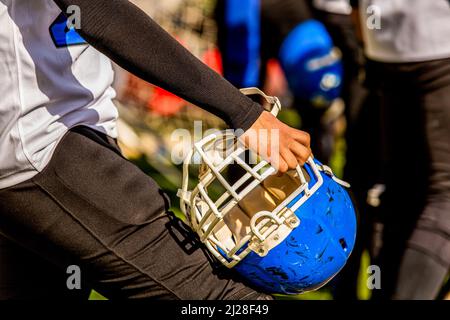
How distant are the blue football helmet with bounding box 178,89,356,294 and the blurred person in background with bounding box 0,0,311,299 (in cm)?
5

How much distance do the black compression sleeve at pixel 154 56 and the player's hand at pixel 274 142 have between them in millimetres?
19

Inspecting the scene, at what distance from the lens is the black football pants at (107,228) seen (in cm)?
159

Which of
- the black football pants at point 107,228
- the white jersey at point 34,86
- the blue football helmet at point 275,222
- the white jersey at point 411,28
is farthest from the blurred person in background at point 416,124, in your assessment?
the white jersey at point 34,86

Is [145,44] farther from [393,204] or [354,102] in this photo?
[354,102]

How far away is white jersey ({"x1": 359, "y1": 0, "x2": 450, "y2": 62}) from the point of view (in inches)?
88.2

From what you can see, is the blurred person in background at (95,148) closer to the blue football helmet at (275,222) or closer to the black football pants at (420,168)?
the blue football helmet at (275,222)

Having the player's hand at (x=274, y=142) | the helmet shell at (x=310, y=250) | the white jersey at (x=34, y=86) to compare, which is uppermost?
the white jersey at (x=34, y=86)

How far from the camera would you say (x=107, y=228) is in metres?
1.61

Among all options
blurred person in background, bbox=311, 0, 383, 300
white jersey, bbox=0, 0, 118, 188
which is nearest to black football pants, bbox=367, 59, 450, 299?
blurred person in background, bbox=311, 0, 383, 300

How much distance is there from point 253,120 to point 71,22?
0.38m

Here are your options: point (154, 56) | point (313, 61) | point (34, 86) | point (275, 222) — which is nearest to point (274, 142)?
point (275, 222)

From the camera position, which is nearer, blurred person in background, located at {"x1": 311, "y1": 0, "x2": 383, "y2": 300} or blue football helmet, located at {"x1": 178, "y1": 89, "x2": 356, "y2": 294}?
blue football helmet, located at {"x1": 178, "y1": 89, "x2": 356, "y2": 294}

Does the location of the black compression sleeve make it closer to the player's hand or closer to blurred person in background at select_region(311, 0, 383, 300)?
the player's hand

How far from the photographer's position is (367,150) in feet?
9.80
